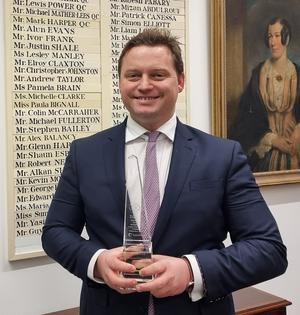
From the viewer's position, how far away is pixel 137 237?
103 centimetres

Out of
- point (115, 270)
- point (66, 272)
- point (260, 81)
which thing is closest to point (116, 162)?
point (115, 270)

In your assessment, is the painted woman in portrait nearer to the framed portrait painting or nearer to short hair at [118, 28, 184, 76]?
the framed portrait painting

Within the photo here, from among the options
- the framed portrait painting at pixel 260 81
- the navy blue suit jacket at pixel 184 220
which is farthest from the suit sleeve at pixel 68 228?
the framed portrait painting at pixel 260 81

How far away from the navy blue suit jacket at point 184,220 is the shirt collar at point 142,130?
0.7 inches

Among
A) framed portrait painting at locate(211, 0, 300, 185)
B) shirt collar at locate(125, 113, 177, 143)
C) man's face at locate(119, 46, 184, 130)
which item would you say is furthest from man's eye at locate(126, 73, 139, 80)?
framed portrait painting at locate(211, 0, 300, 185)

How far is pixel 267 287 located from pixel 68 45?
146 cm

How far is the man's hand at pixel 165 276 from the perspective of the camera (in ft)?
3.07

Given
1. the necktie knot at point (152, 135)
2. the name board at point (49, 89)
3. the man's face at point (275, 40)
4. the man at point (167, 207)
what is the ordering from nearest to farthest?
1. the man at point (167, 207)
2. the necktie knot at point (152, 135)
3. the name board at point (49, 89)
4. the man's face at point (275, 40)

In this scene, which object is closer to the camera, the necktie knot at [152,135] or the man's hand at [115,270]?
the man's hand at [115,270]

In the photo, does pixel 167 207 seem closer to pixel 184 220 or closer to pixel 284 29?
pixel 184 220

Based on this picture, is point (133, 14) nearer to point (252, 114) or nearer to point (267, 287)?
point (252, 114)

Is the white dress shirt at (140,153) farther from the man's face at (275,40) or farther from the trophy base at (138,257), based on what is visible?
the man's face at (275,40)

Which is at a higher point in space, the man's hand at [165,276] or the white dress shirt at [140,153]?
the white dress shirt at [140,153]

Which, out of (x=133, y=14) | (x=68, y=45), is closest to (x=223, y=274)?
(x=68, y=45)
